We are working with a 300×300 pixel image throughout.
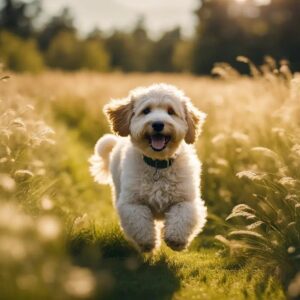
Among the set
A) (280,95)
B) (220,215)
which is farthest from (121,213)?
(280,95)

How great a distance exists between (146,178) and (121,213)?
41cm

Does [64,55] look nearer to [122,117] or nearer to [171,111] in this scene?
[122,117]

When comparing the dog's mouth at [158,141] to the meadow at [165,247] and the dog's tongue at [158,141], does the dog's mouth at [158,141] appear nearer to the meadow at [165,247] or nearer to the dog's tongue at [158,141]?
the dog's tongue at [158,141]

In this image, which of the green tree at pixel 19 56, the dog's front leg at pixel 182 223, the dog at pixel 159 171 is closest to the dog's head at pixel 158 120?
the dog at pixel 159 171

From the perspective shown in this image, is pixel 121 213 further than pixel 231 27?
No

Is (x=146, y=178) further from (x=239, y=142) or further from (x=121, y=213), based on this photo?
(x=239, y=142)

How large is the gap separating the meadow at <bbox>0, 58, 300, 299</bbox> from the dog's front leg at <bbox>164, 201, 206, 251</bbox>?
231mm

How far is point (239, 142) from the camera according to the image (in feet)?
27.5

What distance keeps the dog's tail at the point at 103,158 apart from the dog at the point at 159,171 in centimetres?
128

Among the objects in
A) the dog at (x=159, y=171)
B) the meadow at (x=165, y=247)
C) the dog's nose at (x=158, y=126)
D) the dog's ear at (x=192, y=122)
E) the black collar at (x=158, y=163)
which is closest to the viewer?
the meadow at (x=165, y=247)

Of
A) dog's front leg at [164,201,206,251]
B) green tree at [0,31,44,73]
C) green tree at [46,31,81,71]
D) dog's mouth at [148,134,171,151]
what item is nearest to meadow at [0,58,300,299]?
dog's front leg at [164,201,206,251]

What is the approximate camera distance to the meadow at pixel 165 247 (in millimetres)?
2773

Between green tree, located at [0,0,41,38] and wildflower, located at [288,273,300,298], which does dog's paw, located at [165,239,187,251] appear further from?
green tree, located at [0,0,41,38]

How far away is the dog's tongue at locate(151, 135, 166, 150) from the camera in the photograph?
18.0 feet
